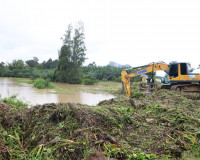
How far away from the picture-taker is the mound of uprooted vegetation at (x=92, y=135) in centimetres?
308

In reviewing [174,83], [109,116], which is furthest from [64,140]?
[174,83]

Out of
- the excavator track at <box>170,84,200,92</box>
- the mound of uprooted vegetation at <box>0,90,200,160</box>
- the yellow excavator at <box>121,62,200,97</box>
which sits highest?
the yellow excavator at <box>121,62,200,97</box>

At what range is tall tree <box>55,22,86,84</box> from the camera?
91.2 feet

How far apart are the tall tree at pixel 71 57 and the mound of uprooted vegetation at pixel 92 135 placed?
77.0 ft

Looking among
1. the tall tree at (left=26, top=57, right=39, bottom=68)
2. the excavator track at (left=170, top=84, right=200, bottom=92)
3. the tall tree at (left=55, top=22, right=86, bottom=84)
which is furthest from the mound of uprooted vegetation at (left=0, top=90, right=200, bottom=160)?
the tall tree at (left=26, top=57, right=39, bottom=68)

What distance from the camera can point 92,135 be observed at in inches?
137

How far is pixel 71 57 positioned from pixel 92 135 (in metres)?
25.6

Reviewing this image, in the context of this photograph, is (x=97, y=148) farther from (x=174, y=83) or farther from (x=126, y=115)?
(x=174, y=83)

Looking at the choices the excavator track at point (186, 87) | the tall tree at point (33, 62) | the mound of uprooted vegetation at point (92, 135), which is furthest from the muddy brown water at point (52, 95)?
the tall tree at point (33, 62)

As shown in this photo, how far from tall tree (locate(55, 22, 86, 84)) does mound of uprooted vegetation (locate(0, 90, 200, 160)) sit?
23472 mm

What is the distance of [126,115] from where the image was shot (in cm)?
473

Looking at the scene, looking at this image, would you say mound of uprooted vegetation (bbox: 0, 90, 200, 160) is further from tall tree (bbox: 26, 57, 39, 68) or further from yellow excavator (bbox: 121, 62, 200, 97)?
tall tree (bbox: 26, 57, 39, 68)

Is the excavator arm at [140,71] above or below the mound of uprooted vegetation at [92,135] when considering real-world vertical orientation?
above

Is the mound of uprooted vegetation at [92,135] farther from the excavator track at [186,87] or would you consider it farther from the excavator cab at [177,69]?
the excavator cab at [177,69]
